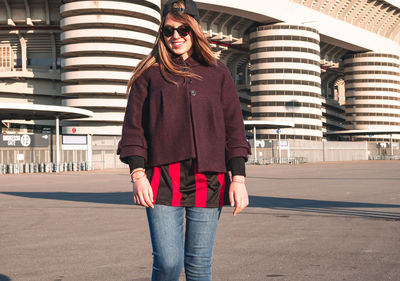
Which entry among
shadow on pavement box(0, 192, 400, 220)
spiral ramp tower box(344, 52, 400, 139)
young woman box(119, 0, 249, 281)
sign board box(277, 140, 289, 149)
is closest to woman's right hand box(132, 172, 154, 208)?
young woman box(119, 0, 249, 281)

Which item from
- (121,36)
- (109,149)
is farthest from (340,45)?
(109,149)

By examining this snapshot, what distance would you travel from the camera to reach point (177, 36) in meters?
3.08

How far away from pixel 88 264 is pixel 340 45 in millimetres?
94972

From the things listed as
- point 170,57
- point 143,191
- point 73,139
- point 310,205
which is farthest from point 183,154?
point 73,139

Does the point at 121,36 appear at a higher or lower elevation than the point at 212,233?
higher

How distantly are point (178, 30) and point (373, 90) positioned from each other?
10263 cm

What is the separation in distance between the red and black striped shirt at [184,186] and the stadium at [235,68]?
33568 mm

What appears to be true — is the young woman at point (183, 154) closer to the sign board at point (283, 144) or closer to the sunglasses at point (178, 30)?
the sunglasses at point (178, 30)

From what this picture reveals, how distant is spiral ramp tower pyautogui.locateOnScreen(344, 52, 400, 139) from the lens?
99.2 meters

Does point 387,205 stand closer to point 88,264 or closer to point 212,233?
point 88,264

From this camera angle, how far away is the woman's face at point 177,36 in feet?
10.1

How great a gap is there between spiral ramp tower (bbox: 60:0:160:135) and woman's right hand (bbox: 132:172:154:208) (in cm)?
5926

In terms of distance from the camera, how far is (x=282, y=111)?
80.8 m

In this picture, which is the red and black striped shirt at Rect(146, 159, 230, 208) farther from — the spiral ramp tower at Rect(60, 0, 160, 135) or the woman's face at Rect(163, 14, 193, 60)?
the spiral ramp tower at Rect(60, 0, 160, 135)
